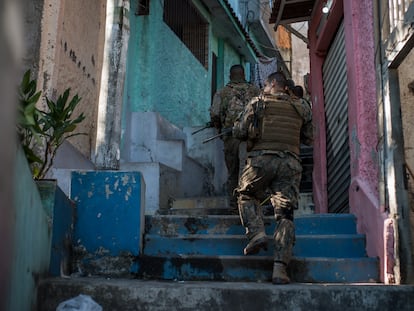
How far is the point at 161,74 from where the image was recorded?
9539mm

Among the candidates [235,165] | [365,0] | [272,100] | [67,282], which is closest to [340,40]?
[365,0]

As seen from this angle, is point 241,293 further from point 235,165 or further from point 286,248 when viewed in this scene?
point 235,165

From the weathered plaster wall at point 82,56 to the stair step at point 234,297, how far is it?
130 inches

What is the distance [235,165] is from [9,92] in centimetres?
617

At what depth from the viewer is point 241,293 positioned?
3703mm

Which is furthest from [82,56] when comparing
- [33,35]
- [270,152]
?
[270,152]

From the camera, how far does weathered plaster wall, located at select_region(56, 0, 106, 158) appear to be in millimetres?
6598

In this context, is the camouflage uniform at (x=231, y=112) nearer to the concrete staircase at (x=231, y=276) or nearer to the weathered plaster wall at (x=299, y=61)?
the concrete staircase at (x=231, y=276)

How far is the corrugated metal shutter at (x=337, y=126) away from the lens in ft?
21.3

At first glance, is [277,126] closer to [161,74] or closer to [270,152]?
[270,152]

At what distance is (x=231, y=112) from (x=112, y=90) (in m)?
2.30

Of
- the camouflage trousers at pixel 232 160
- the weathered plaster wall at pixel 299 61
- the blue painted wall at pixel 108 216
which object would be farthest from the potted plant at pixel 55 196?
the weathered plaster wall at pixel 299 61

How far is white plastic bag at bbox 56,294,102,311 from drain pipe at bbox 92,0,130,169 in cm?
151

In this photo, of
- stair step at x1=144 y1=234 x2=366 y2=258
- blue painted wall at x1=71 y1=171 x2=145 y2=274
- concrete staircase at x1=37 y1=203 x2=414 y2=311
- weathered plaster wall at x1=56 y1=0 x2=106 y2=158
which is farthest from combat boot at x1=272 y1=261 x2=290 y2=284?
weathered plaster wall at x1=56 y1=0 x2=106 y2=158
